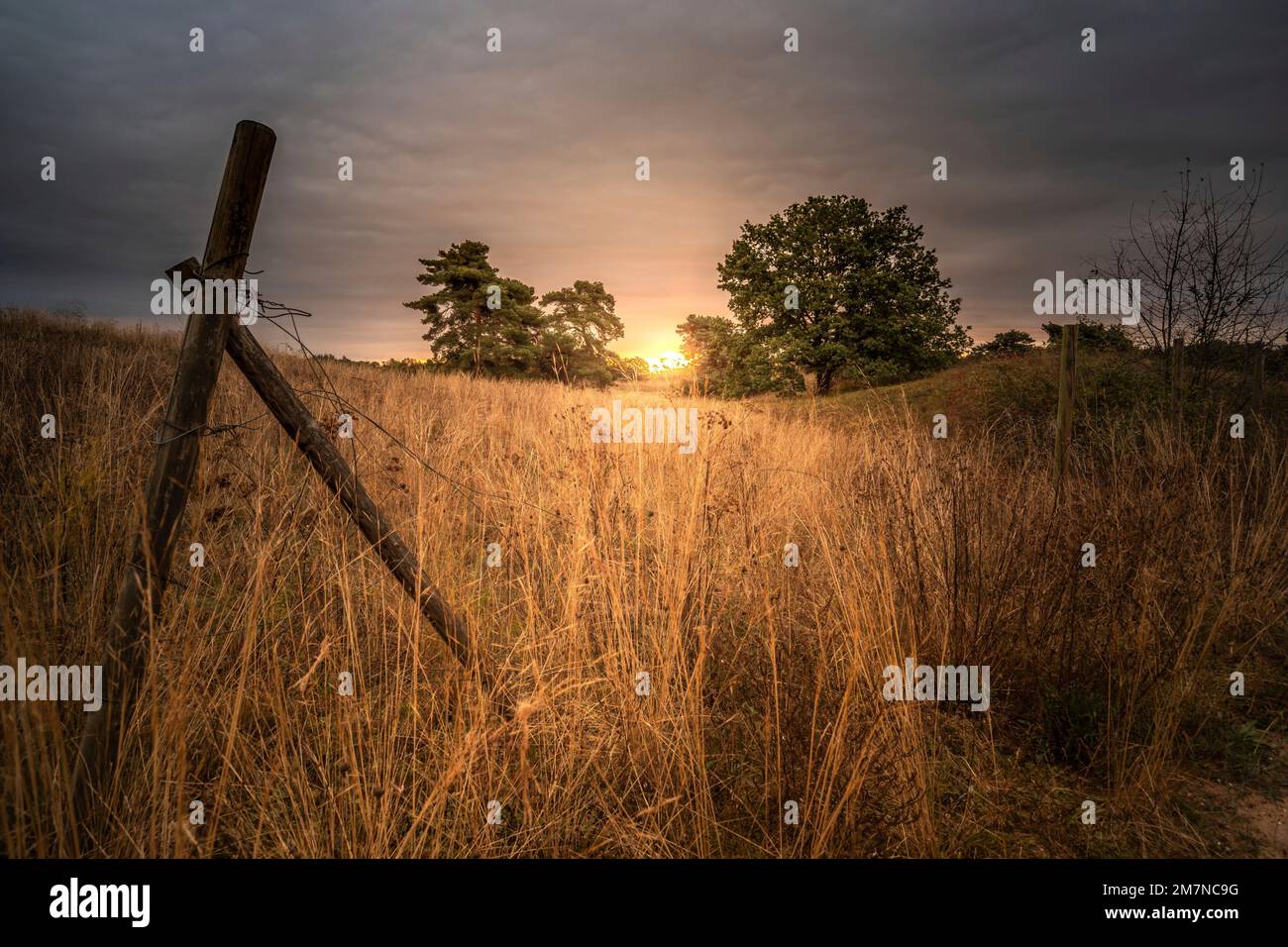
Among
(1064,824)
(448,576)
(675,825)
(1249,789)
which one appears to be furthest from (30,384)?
(1249,789)

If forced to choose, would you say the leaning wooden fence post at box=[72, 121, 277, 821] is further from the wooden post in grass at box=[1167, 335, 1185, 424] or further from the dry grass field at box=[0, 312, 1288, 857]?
the wooden post in grass at box=[1167, 335, 1185, 424]

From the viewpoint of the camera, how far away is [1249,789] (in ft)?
8.69

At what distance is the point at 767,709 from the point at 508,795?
3.64 ft

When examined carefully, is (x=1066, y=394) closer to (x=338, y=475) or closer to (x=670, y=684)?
(x=670, y=684)

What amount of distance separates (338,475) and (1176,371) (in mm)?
9248

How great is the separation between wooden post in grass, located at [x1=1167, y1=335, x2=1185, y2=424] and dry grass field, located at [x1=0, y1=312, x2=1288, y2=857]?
249cm

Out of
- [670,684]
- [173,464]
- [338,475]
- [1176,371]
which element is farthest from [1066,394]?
[173,464]

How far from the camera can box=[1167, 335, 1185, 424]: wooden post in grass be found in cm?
652

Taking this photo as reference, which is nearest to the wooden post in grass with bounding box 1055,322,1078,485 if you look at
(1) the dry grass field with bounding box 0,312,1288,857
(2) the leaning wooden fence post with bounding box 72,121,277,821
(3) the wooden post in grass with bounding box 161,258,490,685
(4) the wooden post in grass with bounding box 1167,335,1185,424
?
(1) the dry grass field with bounding box 0,312,1288,857

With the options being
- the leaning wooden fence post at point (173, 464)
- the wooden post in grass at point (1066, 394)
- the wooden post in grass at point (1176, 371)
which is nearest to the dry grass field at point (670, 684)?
the leaning wooden fence post at point (173, 464)

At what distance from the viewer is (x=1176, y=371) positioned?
6715 mm

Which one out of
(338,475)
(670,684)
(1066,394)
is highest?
(1066,394)

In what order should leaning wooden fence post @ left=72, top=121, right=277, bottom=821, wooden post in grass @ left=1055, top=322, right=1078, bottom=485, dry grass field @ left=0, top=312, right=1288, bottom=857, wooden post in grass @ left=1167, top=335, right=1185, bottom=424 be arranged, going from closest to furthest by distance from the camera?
leaning wooden fence post @ left=72, top=121, right=277, bottom=821 < dry grass field @ left=0, top=312, right=1288, bottom=857 < wooden post in grass @ left=1055, top=322, right=1078, bottom=485 < wooden post in grass @ left=1167, top=335, right=1185, bottom=424
